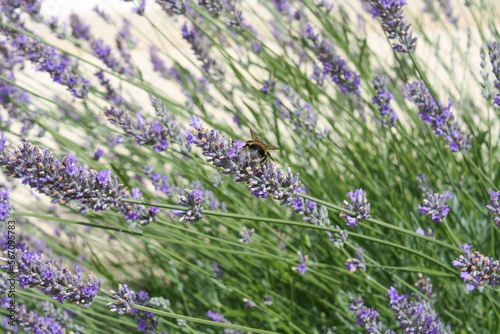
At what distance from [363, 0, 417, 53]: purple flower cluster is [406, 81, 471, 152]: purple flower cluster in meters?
0.14

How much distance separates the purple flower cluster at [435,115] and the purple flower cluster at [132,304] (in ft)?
2.92

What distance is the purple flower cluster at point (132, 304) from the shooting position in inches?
38.7

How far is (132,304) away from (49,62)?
928 mm

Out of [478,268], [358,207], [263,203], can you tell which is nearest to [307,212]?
[358,207]

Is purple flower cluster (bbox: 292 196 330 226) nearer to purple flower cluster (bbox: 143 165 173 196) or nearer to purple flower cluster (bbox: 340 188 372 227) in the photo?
purple flower cluster (bbox: 340 188 372 227)

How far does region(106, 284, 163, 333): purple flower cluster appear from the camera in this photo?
98 centimetres

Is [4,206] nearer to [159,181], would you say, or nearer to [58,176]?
[58,176]

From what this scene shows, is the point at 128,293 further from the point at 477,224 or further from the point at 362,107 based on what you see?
the point at 362,107

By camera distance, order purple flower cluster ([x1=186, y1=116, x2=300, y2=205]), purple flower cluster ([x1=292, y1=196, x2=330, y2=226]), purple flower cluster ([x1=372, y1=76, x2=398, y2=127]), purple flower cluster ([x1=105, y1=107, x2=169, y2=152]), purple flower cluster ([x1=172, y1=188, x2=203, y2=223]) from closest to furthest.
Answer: purple flower cluster ([x1=186, y1=116, x2=300, y2=205]), purple flower cluster ([x1=172, y1=188, x2=203, y2=223]), purple flower cluster ([x1=292, y1=196, x2=330, y2=226]), purple flower cluster ([x1=105, y1=107, x2=169, y2=152]), purple flower cluster ([x1=372, y1=76, x2=398, y2=127])

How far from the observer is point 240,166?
837 mm

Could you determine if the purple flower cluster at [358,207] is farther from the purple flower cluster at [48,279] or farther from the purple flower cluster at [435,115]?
the purple flower cluster at [48,279]

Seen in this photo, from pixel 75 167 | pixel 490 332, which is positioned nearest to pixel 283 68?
pixel 75 167

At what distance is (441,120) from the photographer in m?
1.25

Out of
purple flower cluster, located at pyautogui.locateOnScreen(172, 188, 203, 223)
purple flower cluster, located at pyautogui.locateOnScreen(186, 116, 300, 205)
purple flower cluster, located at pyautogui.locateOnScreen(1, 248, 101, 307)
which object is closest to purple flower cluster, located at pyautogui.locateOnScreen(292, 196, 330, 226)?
purple flower cluster, located at pyautogui.locateOnScreen(186, 116, 300, 205)
